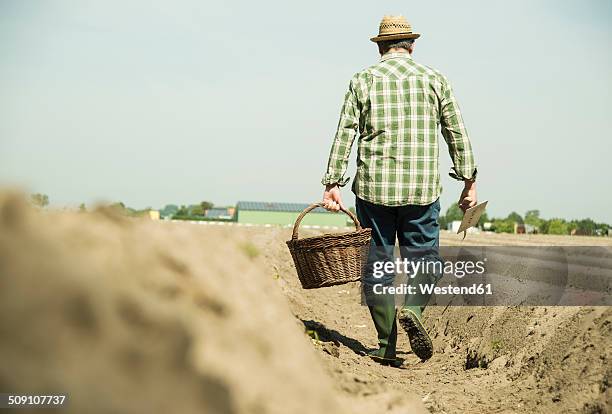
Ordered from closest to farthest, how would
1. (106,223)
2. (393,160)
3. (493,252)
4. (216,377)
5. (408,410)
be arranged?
(216,377) < (106,223) < (408,410) < (393,160) < (493,252)

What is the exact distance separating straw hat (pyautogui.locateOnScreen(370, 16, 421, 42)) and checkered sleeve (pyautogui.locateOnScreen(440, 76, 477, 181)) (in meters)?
0.40

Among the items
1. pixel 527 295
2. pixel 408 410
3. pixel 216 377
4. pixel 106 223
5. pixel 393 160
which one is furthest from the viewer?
pixel 527 295

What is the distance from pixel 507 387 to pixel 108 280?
10.7 ft

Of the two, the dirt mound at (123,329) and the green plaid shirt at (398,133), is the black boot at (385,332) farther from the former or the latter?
the dirt mound at (123,329)

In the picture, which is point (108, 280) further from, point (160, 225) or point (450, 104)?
point (450, 104)

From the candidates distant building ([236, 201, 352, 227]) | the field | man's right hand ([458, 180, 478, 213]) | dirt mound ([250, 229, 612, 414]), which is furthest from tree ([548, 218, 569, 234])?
the field

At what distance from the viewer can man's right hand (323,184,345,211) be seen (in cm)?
518

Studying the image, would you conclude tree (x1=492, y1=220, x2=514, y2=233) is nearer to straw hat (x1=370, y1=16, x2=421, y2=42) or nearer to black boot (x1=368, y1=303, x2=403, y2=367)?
black boot (x1=368, y1=303, x2=403, y2=367)

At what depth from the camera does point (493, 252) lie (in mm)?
8938

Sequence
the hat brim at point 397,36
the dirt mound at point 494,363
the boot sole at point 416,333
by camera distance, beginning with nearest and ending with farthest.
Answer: the dirt mound at point 494,363, the boot sole at point 416,333, the hat brim at point 397,36

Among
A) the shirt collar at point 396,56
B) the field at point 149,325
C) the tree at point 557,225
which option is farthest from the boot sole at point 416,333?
the tree at point 557,225

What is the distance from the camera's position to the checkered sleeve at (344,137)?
516 cm

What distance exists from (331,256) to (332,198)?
404 millimetres

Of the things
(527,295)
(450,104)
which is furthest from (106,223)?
(527,295)
